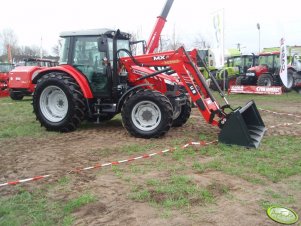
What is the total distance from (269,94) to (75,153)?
1339cm

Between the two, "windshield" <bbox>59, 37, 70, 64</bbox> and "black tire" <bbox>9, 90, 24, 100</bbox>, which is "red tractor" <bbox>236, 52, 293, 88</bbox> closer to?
"black tire" <bbox>9, 90, 24, 100</bbox>

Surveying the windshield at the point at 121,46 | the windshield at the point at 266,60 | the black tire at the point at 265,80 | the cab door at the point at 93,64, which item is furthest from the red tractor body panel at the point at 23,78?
the windshield at the point at 266,60

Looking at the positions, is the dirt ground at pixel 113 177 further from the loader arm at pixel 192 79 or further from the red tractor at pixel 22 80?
the red tractor at pixel 22 80

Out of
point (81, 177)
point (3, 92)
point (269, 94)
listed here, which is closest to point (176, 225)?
point (81, 177)

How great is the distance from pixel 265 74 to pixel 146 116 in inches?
524

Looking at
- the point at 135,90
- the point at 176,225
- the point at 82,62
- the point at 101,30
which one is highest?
the point at 101,30

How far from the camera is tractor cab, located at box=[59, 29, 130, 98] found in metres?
7.89

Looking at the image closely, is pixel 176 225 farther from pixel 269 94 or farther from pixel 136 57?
pixel 269 94

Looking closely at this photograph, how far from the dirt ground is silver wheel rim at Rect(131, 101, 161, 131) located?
34cm

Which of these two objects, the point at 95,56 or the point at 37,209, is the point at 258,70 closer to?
the point at 95,56

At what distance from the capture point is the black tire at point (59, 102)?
25.5ft

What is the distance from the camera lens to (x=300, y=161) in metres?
5.49

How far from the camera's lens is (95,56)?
802 cm

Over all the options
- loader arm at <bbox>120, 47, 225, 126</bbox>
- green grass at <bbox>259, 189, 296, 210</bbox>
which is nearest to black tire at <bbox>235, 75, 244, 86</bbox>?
loader arm at <bbox>120, 47, 225, 126</bbox>
